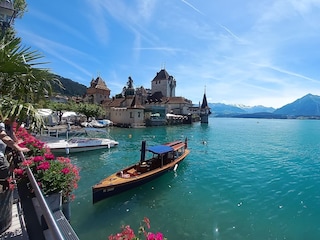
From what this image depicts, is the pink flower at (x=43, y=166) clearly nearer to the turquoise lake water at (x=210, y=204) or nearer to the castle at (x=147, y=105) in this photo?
the turquoise lake water at (x=210, y=204)

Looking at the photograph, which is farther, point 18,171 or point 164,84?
point 164,84

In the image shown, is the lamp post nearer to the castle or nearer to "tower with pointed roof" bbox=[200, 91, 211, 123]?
the castle

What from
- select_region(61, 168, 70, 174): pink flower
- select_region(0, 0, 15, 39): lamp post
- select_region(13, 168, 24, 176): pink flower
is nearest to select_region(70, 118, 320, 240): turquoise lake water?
select_region(61, 168, 70, 174): pink flower

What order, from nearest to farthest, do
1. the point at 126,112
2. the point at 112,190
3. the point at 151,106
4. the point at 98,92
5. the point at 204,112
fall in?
1. the point at 112,190
2. the point at 126,112
3. the point at 151,106
4. the point at 98,92
5. the point at 204,112

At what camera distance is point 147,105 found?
85688 mm

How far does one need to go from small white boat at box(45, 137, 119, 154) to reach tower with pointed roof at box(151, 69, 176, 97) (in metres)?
70.6

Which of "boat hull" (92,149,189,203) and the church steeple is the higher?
the church steeple

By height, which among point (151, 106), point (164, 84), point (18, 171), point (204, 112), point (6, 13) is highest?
point (164, 84)

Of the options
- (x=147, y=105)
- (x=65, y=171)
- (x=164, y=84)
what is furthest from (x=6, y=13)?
(x=164, y=84)

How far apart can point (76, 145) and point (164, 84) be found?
7491 centimetres

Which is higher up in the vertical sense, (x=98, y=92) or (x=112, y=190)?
(x=98, y=92)

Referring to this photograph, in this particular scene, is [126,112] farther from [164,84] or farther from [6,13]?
[6,13]

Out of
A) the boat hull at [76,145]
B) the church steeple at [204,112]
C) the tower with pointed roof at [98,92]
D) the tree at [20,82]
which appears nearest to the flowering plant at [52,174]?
the tree at [20,82]

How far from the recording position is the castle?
210 feet
